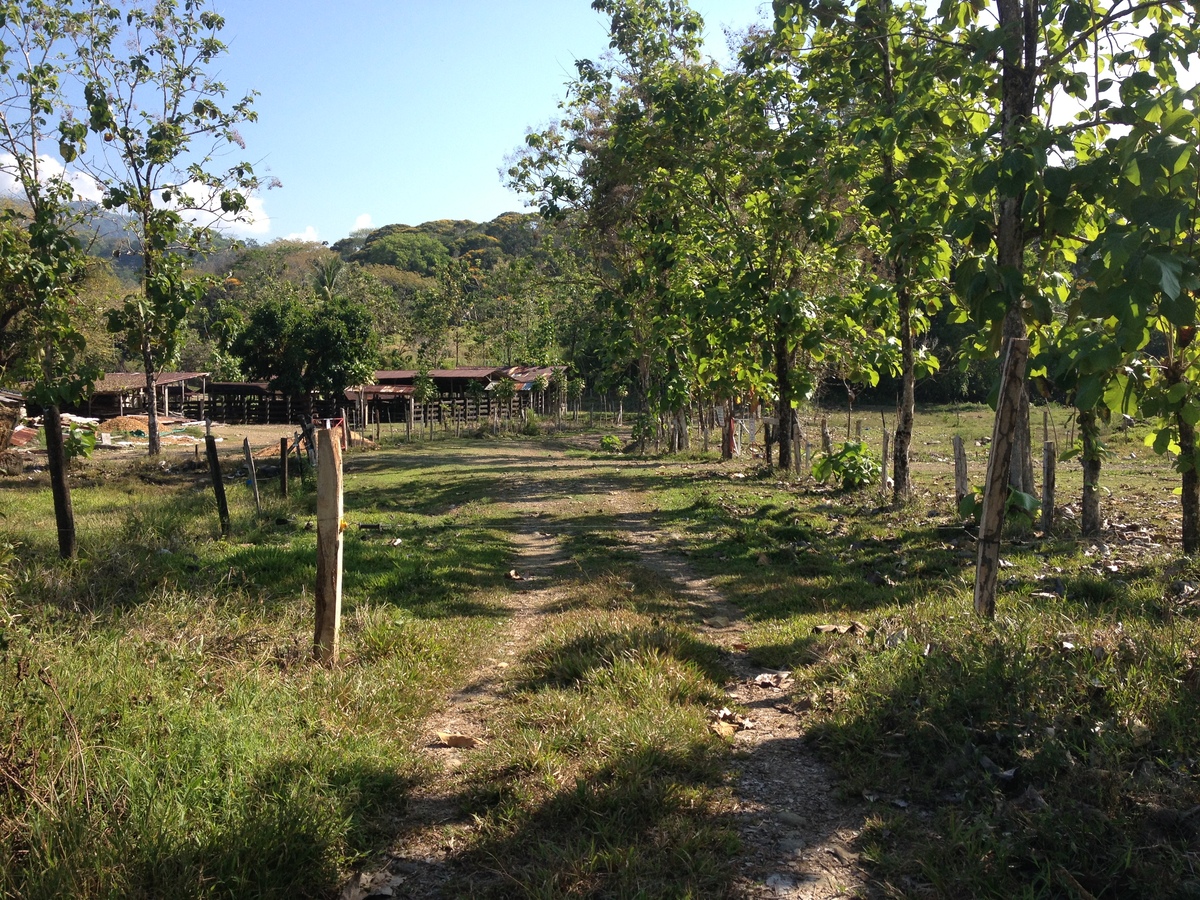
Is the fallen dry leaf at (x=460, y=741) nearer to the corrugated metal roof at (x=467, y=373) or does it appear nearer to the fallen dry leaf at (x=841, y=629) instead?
the fallen dry leaf at (x=841, y=629)

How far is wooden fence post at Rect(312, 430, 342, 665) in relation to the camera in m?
5.62

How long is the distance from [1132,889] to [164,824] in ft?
12.0

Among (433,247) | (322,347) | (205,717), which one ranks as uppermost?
(433,247)

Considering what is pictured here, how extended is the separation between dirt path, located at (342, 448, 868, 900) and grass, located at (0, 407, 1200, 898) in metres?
0.10

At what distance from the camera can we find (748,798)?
4062mm

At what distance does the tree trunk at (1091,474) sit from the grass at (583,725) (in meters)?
1.08

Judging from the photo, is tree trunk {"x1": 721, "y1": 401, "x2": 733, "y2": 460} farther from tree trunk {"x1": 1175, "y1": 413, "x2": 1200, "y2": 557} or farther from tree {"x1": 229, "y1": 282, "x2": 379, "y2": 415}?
tree {"x1": 229, "y1": 282, "x2": 379, "y2": 415}

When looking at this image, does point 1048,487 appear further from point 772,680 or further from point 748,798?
point 748,798

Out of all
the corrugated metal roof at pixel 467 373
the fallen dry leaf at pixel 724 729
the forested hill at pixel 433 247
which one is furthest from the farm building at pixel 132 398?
the forested hill at pixel 433 247

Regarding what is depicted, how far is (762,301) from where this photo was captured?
13664 millimetres

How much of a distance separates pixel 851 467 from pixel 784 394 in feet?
6.99

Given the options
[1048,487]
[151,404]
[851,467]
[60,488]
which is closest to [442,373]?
[151,404]

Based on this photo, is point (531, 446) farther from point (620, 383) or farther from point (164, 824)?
point (164, 824)

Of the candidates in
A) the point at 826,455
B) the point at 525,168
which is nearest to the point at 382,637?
the point at 826,455
